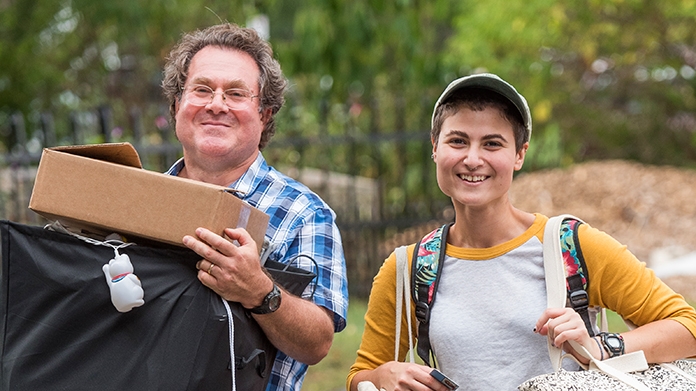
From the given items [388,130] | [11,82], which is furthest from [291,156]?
[11,82]

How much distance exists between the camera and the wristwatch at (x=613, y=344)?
2.06 meters

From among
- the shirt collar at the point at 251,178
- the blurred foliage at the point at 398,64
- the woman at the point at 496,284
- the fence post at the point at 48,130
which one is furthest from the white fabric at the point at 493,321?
the blurred foliage at the point at 398,64

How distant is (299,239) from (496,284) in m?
0.58

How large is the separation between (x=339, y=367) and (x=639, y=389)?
4347 mm

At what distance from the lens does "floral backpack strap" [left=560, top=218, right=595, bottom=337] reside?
2127mm

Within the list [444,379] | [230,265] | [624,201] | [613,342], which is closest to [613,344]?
[613,342]

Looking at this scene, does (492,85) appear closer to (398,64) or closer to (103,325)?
(103,325)

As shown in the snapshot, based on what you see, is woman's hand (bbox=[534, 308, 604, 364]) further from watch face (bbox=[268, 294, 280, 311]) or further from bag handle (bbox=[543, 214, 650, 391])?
watch face (bbox=[268, 294, 280, 311])

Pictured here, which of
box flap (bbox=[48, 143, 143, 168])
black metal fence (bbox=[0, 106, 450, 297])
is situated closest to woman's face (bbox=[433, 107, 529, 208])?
box flap (bbox=[48, 143, 143, 168])

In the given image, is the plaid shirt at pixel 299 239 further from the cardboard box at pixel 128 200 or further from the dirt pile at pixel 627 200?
the dirt pile at pixel 627 200

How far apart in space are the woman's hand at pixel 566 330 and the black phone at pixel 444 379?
26 cm

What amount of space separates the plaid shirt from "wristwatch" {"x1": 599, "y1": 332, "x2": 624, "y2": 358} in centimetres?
75

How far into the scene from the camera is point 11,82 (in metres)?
10.2

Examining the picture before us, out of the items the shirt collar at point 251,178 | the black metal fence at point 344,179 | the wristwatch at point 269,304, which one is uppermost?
the black metal fence at point 344,179
